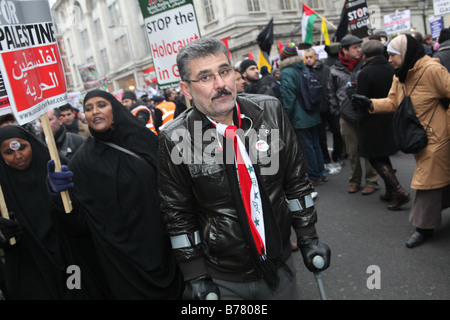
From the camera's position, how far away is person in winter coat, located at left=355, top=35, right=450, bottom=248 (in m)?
3.43

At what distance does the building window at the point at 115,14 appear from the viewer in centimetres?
4191

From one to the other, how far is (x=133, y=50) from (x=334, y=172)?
3904 centimetres

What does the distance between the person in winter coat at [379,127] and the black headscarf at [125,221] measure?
9.95 feet

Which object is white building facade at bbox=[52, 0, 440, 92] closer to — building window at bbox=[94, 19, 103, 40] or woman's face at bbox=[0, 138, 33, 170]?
building window at bbox=[94, 19, 103, 40]

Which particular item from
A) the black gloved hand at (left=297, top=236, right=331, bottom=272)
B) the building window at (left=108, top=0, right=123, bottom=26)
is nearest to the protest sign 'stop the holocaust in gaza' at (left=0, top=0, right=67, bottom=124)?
the black gloved hand at (left=297, top=236, right=331, bottom=272)

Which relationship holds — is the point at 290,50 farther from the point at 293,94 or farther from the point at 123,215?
the point at 123,215

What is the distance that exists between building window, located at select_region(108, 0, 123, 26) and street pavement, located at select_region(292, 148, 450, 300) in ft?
140

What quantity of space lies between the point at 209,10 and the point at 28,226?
27.3m

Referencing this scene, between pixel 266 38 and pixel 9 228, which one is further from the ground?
pixel 266 38

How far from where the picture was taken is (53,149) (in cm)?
244

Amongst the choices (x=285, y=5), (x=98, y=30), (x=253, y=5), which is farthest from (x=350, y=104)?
(x=98, y=30)

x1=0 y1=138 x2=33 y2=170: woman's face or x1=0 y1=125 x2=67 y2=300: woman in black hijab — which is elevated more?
x1=0 y1=138 x2=33 y2=170: woman's face

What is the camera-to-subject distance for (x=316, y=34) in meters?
26.1

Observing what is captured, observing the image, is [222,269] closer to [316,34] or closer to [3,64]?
[3,64]
